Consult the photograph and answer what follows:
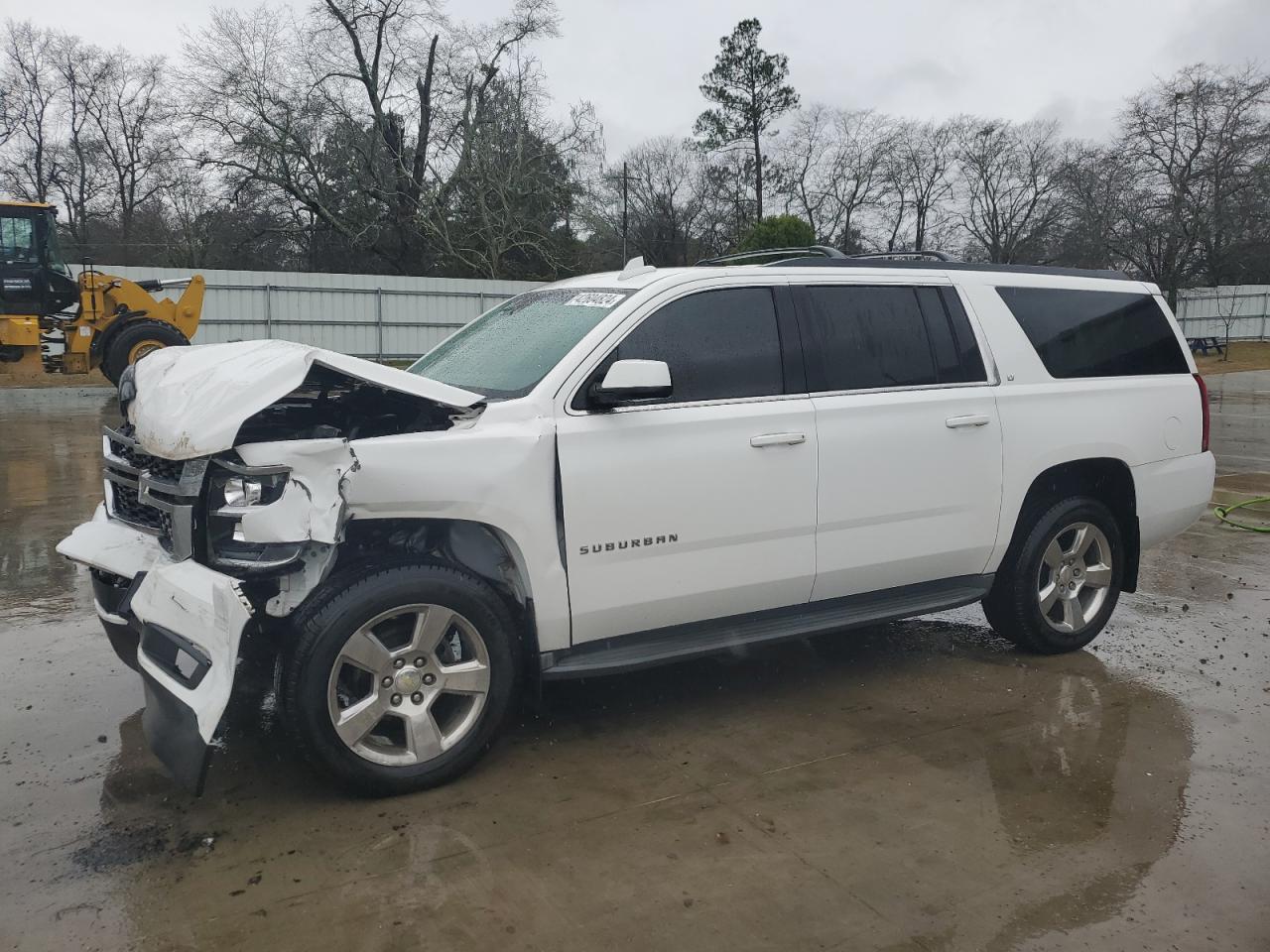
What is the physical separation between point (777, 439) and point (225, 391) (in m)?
2.10

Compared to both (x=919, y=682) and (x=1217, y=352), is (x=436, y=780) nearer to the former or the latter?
(x=919, y=682)

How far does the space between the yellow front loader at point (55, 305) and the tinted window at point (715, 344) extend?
632 inches

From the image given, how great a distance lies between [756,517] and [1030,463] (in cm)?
162

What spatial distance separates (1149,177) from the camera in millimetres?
38875

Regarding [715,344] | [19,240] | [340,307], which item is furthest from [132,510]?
[340,307]

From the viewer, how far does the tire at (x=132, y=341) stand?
1728cm

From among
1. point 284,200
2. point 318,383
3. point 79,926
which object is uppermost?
point 284,200

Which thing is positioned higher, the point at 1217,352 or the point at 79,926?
the point at 1217,352

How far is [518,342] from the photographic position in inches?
171

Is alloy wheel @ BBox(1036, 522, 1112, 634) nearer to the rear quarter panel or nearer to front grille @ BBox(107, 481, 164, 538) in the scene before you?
the rear quarter panel

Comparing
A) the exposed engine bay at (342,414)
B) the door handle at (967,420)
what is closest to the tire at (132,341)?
the exposed engine bay at (342,414)

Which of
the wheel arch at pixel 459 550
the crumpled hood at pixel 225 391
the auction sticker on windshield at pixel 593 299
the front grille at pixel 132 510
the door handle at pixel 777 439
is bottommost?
the wheel arch at pixel 459 550

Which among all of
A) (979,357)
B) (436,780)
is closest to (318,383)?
(436,780)

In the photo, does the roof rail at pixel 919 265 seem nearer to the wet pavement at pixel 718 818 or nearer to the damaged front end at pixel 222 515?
the damaged front end at pixel 222 515
